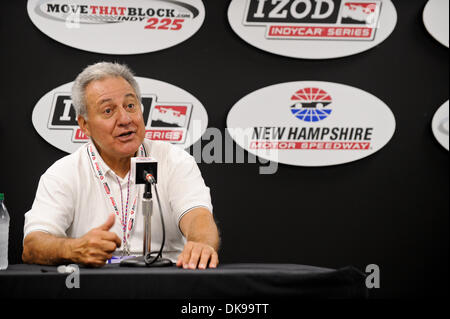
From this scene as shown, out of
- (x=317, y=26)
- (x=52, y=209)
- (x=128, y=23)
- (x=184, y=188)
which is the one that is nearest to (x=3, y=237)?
(x=52, y=209)

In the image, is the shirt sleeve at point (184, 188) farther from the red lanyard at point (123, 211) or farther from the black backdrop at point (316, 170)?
the black backdrop at point (316, 170)

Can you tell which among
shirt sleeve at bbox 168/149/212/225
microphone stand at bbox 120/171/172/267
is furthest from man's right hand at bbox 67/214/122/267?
shirt sleeve at bbox 168/149/212/225

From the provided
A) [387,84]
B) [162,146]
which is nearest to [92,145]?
[162,146]

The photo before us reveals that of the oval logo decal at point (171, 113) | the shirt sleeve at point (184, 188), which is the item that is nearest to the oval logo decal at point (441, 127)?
the oval logo decal at point (171, 113)

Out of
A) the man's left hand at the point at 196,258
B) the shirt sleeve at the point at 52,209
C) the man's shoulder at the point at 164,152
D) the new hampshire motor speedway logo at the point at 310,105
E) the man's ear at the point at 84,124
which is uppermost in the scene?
the new hampshire motor speedway logo at the point at 310,105

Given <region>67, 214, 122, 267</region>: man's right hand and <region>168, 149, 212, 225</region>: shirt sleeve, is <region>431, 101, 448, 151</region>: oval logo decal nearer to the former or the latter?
<region>168, 149, 212, 225</region>: shirt sleeve

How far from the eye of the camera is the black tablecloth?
3.80 ft

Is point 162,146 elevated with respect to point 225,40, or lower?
lower

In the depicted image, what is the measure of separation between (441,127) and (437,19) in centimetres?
71

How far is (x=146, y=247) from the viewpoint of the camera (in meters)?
1.61

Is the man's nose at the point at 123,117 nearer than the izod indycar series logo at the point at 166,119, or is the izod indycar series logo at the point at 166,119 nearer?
the man's nose at the point at 123,117

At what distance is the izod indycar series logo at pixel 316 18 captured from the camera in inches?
122
